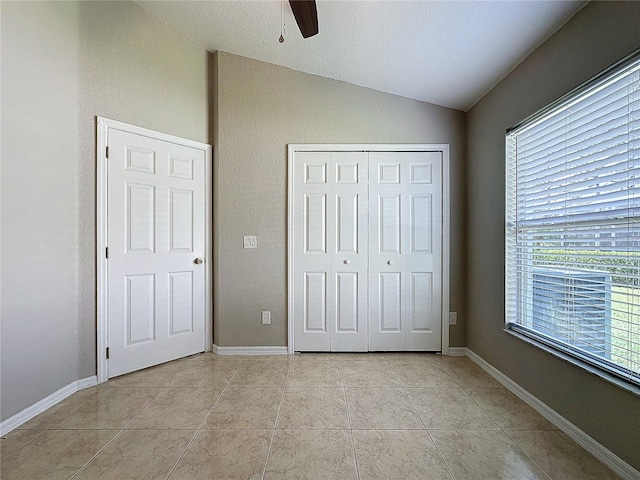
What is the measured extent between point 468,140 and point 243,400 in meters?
2.95

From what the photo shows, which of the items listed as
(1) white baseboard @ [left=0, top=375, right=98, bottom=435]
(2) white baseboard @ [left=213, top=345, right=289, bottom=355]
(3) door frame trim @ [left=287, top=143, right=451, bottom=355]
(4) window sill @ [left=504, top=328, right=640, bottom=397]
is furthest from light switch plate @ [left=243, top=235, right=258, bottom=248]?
(4) window sill @ [left=504, top=328, right=640, bottom=397]

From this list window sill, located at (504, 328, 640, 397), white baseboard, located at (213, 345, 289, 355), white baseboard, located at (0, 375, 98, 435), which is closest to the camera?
window sill, located at (504, 328, 640, 397)

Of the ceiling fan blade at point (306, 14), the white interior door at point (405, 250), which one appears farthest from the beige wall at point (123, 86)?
the white interior door at point (405, 250)

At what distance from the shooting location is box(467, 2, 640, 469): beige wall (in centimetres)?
142

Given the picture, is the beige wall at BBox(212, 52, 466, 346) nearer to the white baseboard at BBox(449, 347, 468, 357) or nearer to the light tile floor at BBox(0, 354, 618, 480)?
the light tile floor at BBox(0, 354, 618, 480)

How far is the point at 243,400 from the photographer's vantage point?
6.66 feet

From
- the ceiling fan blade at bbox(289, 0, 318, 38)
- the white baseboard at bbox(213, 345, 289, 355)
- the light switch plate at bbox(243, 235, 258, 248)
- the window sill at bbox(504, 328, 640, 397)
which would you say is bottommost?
the white baseboard at bbox(213, 345, 289, 355)

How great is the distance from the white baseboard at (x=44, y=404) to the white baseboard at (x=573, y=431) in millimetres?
3105

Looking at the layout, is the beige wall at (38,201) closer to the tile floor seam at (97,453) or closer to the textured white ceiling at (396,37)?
the tile floor seam at (97,453)

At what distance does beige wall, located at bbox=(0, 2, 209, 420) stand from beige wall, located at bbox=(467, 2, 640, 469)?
280 centimetres

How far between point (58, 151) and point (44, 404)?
1.67 meters

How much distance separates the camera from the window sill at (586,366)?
1355 millimetres

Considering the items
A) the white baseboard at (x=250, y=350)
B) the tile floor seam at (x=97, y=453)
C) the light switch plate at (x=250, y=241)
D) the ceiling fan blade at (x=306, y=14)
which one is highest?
the ceiling fan blade at (x=306, y=14)

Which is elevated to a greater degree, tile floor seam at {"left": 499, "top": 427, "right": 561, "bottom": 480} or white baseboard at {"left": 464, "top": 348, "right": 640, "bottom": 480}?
white baseboard at {"left": 464, "top": 348, "right": 640, "bottom": 480}
